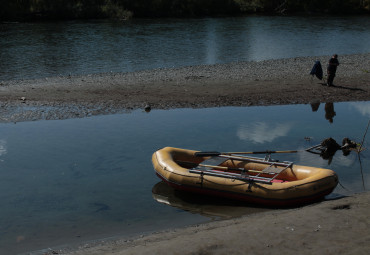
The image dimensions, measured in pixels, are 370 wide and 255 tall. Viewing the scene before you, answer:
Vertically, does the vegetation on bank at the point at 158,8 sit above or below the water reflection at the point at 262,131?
above

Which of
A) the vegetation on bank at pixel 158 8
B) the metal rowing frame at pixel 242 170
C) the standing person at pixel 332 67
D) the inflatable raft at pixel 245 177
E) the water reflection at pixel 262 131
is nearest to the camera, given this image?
the inflatable raft at pixel 245 177

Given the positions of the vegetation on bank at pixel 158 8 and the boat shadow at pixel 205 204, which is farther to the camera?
the vegetation on bank at pixel 158 8

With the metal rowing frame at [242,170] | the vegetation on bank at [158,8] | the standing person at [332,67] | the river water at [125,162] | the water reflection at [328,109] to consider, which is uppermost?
the vegetation on bank at [158,8]

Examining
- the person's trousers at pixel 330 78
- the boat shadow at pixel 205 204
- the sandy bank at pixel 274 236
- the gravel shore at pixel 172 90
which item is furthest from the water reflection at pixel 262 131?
the sandy bank at pixel 274 236

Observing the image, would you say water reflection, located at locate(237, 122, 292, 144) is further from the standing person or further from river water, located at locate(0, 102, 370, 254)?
the standing person

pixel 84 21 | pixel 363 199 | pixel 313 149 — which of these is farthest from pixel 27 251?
pixel 84 21

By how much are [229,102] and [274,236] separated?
33.9 ft

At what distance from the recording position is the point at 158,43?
31562 millimetres

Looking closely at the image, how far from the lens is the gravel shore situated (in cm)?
1694

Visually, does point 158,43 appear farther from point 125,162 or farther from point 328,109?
point 125,162

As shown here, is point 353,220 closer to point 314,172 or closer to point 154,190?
point 314,172

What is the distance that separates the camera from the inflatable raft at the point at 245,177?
31.5 ft

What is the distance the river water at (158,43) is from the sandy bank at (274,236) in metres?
16.0

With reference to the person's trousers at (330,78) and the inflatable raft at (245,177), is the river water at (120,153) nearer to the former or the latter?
the inflatable raft at (245,177)
